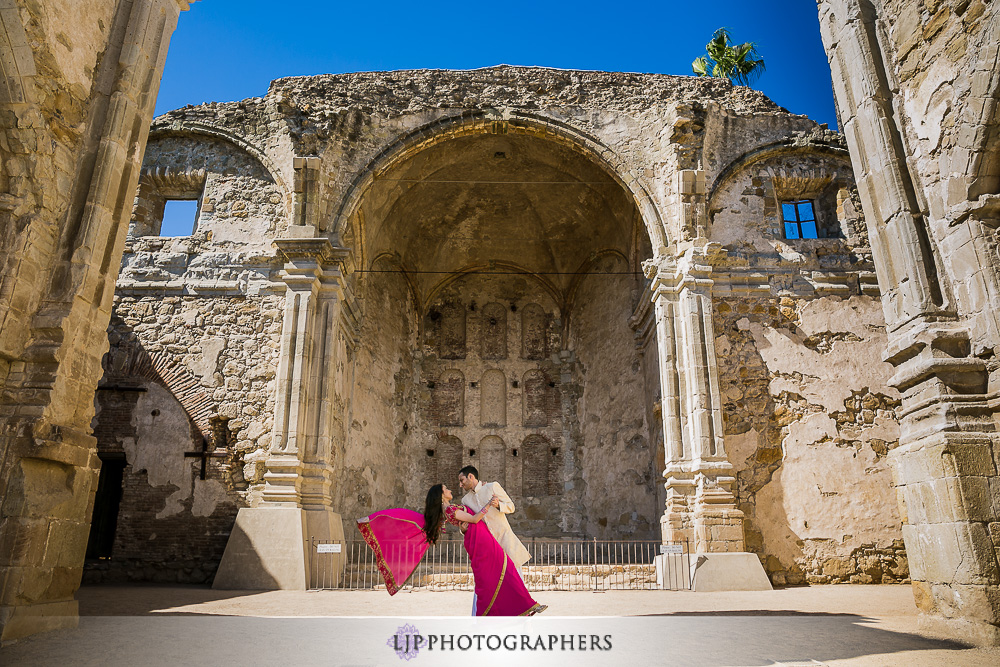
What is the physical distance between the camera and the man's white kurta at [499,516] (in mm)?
5543

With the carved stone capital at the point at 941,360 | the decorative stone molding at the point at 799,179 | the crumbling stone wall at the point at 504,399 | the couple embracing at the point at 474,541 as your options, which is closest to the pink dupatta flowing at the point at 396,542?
the couple embracing at the point at 474,541

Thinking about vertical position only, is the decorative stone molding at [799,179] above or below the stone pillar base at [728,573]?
above

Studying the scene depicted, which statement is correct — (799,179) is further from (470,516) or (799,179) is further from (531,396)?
(470,516)

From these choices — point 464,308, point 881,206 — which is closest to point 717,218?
point 881,206

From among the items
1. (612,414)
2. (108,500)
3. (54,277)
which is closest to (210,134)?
(108,500)

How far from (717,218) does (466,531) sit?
8.46 m

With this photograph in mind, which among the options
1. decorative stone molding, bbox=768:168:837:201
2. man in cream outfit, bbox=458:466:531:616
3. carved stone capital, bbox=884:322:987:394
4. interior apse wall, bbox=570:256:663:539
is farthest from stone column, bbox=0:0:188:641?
decorative stone molding, bbox=768:168:837:201

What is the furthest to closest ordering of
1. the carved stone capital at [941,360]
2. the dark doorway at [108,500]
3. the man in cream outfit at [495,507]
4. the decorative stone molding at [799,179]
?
1. the decorative stone molding at [799,179]
2. the dark doorway at [108,500]
3. the man in cream outfit at [495,507]
4. the carved stone capital at [941,360]

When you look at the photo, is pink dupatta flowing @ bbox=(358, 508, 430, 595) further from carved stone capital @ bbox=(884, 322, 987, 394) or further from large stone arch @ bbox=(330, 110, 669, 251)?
large stone arch @ bbox=(330, 110, 669, 251)

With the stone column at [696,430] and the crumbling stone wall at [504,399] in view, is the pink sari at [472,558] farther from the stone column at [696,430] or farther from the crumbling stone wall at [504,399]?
the crumbling stone wall at [504,399]

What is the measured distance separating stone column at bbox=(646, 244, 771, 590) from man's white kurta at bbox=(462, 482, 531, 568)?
16.6ft

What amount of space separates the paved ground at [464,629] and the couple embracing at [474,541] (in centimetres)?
27

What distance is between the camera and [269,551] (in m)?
9.77

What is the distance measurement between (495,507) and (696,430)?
5.92m
